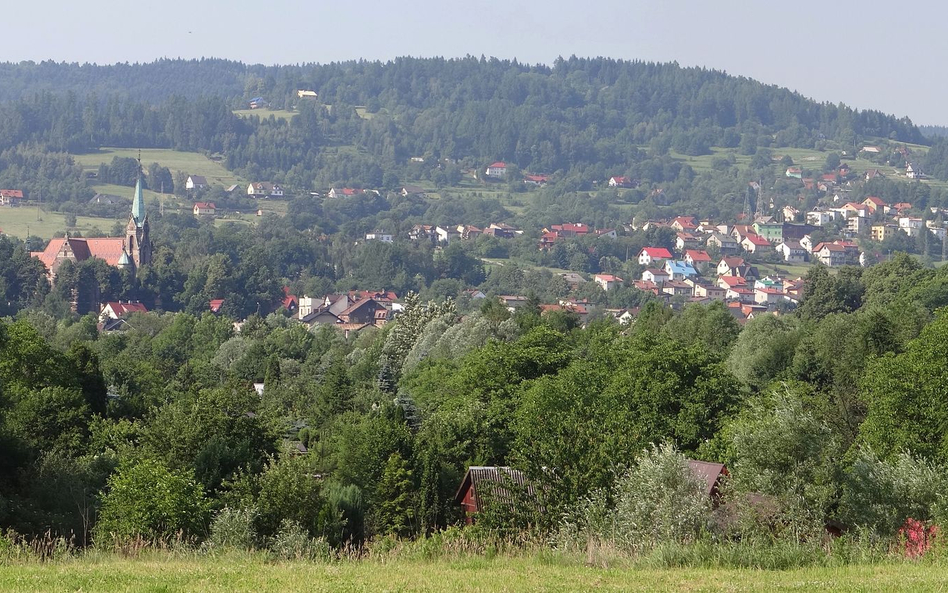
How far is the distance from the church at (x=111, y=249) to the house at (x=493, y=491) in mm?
127864

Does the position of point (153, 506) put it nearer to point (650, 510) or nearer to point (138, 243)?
point (650, 510)

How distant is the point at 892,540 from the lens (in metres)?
19.0

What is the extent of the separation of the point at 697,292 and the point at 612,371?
490 ft

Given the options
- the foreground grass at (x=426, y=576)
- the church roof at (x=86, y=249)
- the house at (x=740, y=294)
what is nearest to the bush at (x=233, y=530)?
the foreground grass at (x=426, y=576)

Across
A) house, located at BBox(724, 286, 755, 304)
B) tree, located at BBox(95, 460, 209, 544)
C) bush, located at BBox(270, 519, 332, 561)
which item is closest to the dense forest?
tree, located at BBox(95, 460, 209, 544)

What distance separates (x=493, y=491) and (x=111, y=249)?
141904 mm

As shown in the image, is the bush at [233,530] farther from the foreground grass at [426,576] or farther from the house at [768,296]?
the house at [768,296]

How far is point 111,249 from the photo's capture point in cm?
16012

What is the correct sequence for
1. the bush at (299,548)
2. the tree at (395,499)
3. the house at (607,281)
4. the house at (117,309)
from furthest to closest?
the house at (607,281)
the house at (117,309)
the tree at (395,499)
the bush at (299,548)

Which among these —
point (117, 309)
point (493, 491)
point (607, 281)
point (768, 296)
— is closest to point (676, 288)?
point (607, 281)

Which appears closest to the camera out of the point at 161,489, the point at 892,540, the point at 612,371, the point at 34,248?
the point at 892,540

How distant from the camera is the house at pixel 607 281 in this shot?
171500 millimetres

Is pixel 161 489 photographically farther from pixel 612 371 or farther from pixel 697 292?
pixel 697 292

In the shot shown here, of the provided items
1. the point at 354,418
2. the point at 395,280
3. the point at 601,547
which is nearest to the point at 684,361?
the point at 354,418
